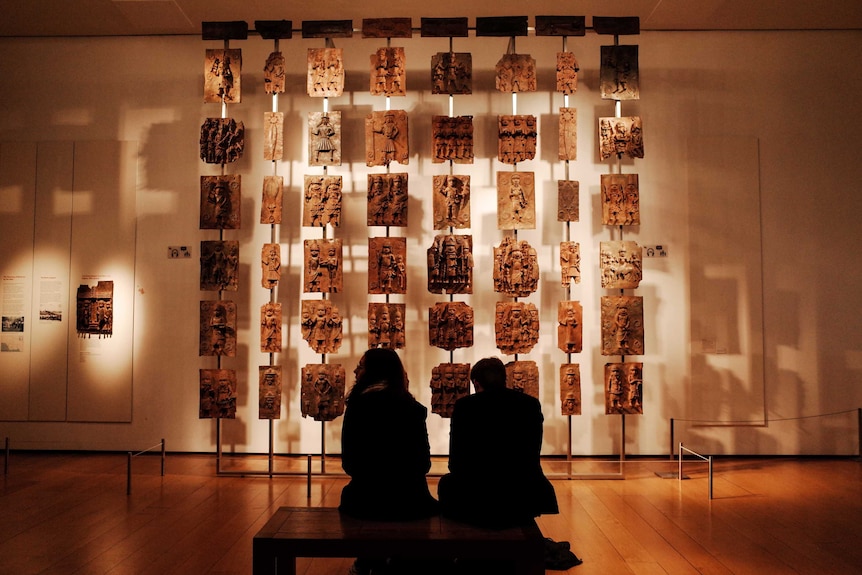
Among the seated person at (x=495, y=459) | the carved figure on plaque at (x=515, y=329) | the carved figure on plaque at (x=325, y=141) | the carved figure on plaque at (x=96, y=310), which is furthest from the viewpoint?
the carved figure on plaque at (x=96, y=310)

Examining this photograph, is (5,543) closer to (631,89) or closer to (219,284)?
(219,284)

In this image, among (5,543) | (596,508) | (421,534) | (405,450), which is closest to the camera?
(421,534)

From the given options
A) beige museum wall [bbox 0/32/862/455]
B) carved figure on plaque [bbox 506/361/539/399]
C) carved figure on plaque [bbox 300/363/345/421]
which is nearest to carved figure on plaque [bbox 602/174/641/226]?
beige museum wall [bbox 0/32/862/455]

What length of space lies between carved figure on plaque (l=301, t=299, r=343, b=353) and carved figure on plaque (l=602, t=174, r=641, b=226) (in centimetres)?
296

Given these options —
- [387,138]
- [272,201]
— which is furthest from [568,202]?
[272,201]

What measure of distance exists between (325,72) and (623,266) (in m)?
3.70

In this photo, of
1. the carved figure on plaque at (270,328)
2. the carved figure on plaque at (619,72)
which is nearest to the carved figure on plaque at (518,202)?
the carved figure on plaque at (619,72)

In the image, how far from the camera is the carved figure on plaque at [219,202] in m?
6.98

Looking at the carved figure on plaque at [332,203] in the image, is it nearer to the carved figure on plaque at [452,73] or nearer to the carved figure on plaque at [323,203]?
the carved figure on plaque at [323,203]

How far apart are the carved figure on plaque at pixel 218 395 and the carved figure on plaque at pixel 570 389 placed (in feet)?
11.1

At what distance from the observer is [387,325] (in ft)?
22.5

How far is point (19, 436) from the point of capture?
26.2 ft

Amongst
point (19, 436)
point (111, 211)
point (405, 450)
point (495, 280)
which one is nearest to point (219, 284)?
point (111, 211)

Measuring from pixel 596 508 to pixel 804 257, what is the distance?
4.26 meters
